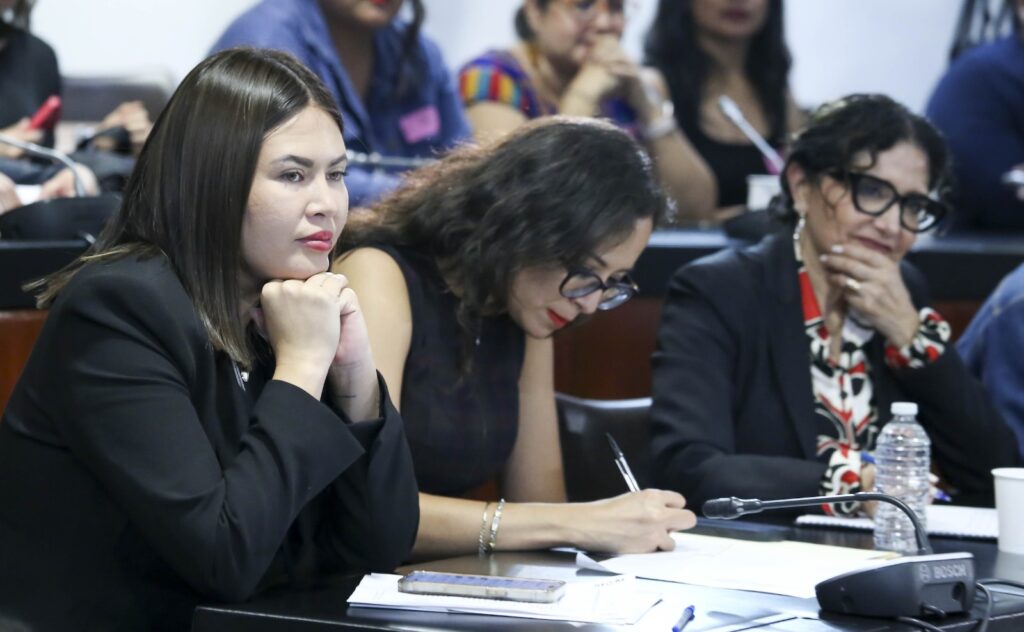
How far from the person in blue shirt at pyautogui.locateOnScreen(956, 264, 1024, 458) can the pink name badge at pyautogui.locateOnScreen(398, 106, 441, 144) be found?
1463 mm

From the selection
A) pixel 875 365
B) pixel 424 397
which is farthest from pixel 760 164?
pixel 424 397

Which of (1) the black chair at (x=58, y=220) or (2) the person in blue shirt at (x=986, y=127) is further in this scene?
(2) the person in blue shirt at (x=986, y=127)

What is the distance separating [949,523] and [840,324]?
0.55 metres

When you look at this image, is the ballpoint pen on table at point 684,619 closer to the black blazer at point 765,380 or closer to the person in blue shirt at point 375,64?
the black blazer at point 765,380

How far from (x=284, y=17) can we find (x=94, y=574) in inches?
78.9

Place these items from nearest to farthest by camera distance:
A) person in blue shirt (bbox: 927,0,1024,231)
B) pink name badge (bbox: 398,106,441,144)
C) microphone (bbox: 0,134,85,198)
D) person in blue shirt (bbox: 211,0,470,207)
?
1. microphone (bbox: 0,134,85,198)
2. person in blue shirt (bbox: 211,0,470,207)
3. pink name badge (bbox: 398,106,441,144)
4. person in blue shirt (bbox: 927,0,1024,231)

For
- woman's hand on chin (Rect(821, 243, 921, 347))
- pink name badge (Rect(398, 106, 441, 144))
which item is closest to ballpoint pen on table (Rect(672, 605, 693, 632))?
woman's hand on chin (Rect(821, 243, 921, 347))

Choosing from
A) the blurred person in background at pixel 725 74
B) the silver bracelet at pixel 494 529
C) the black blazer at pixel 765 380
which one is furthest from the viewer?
the blurred person in background at pixel 725 74

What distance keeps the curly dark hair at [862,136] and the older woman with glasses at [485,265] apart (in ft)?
1.50

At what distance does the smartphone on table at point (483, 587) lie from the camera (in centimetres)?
153

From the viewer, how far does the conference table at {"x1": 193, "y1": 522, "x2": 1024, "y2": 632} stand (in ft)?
4.81

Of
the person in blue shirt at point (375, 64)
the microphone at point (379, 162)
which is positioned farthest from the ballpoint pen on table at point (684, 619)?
the person in blue shirt at point (375, 64)

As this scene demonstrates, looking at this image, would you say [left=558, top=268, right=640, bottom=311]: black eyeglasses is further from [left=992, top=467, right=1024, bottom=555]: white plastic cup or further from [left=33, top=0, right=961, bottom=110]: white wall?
[left=33, top=0, right=961, bottom=110]: white wall

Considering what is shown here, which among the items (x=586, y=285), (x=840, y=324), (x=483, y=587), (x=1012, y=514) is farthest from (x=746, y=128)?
(x=483, y=587)
